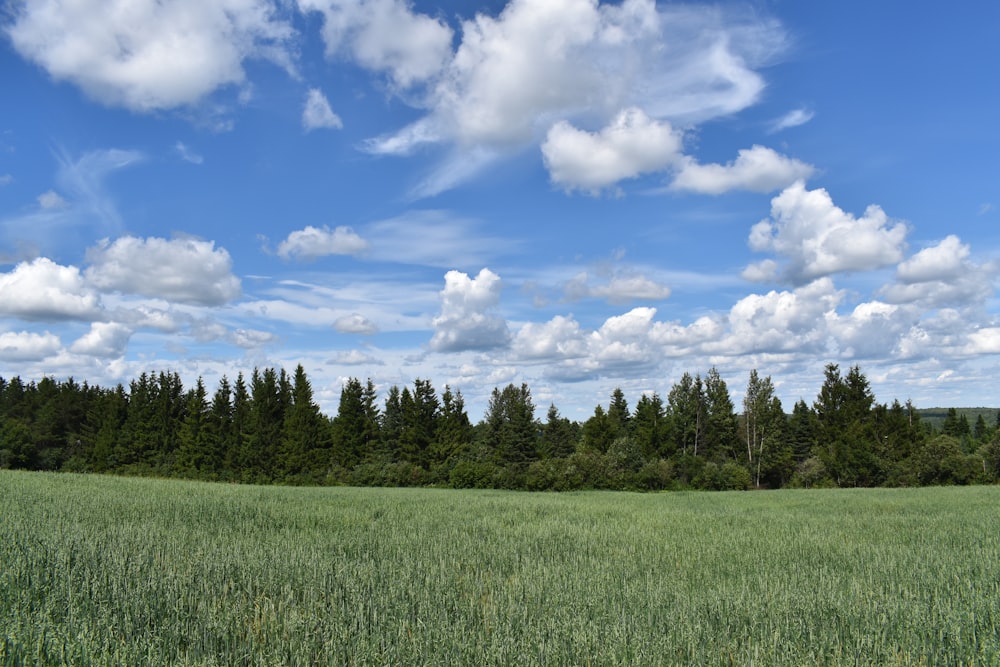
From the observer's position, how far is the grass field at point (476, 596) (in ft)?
17.0

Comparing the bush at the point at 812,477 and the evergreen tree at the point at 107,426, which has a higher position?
the evergreen tree at the point at 107,426

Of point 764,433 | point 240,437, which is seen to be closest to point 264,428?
point 240,437

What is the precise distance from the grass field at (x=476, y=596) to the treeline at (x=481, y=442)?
37.4 metres

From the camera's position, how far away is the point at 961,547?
39.2 feet

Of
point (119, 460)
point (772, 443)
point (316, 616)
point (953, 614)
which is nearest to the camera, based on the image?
point (316, 616)

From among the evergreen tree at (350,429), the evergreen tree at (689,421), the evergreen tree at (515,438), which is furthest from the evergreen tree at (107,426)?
the evergreen tree at (689,421)

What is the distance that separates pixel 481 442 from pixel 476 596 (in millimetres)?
61538

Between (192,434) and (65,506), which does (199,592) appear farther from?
(192,434)

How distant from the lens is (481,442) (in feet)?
222

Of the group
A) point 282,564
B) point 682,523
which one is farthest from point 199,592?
point 682,523

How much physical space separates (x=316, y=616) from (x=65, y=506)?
11.6m

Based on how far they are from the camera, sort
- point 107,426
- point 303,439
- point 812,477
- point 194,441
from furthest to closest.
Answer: point 107,426 < point 194,441 < point 303,439 < point 812,477

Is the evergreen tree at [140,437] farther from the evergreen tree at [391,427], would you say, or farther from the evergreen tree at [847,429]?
the evergreen tree at [847,429]

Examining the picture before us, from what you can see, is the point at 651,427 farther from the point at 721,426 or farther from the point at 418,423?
the point at 418,423
